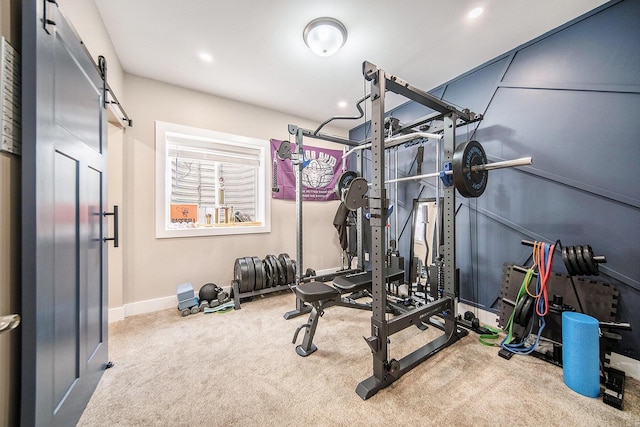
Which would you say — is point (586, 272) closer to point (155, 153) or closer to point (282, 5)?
point (282, 5)

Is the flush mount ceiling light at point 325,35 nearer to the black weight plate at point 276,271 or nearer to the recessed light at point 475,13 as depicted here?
the recessed light at point 475,13

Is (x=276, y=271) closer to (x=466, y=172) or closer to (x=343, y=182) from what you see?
(x=343, y=182)

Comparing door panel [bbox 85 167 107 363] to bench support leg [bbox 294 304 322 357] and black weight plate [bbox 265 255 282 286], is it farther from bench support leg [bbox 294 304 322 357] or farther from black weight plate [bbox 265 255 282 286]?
black weight plate [bbox 265 255 282 286]

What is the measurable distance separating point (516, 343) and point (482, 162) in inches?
66.0

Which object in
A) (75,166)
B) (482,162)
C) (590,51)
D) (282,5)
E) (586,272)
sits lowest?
(586,272)

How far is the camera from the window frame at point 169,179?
2.88 metres

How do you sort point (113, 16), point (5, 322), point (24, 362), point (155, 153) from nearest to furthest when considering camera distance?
point (5, 322) → point (24, 362) → point (113, 16) → point (155, 153)

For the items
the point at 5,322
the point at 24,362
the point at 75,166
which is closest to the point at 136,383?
the point at 24,362

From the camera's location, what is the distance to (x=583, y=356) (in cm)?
149

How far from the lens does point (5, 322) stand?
72 centimetres

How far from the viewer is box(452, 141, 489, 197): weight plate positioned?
1.75 metres

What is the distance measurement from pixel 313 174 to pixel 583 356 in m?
3.62

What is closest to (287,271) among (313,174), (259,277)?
(259,277)

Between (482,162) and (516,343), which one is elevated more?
(482,162)
